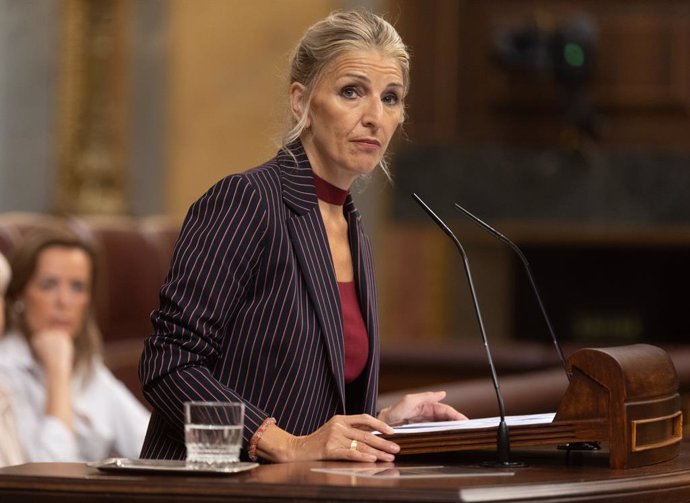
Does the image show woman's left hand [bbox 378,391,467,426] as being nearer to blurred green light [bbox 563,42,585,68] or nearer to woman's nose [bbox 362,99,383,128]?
woman's nose [bbox 362,99,383,128]

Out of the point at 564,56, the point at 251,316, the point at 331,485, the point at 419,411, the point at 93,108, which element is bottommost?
the point at 331,485

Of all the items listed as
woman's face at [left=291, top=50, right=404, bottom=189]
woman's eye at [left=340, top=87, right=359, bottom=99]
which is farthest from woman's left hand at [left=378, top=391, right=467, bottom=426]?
woman's eye at [left=340, top=87, right=359, bottom=99]

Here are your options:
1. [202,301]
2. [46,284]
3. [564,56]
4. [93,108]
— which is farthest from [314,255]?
[93,108]

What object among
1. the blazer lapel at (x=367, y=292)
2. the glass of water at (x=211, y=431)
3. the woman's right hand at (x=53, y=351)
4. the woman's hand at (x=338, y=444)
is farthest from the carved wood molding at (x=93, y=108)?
the glass of water at (x=211, y=431)

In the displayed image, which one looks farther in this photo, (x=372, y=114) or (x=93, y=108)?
(x=93, y=108)

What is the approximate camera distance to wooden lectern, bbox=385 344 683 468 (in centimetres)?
185

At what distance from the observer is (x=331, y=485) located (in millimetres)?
1620

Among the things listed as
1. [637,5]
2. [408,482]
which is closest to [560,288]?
[637,5]

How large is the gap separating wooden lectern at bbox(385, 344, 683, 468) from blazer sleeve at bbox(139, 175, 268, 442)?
26cm

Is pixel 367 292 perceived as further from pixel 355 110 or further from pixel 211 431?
pixel 211 431

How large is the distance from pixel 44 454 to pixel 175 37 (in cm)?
397

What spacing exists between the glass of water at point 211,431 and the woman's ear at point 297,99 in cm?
58

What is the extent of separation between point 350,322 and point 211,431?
0.46 meters

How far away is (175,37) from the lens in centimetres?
732
